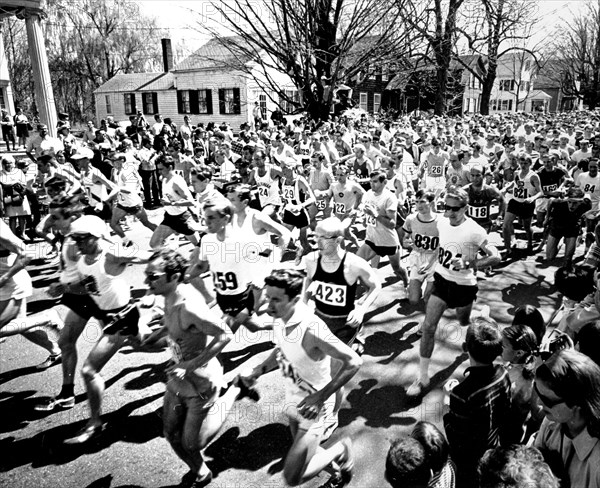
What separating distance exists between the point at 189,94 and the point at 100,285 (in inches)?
1374

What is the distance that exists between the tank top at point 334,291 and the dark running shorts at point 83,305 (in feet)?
6.62

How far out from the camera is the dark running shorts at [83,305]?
13.9 feet

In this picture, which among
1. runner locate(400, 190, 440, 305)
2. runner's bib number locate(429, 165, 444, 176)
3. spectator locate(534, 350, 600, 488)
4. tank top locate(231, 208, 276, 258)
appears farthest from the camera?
runner's bib number locate(429, 165, 444, 176)

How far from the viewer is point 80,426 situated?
4.16 metres

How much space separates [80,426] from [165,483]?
116cm

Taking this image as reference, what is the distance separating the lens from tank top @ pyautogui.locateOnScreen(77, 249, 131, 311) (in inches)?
167

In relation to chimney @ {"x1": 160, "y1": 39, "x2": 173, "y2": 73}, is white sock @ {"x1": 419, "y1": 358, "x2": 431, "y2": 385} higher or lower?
lower

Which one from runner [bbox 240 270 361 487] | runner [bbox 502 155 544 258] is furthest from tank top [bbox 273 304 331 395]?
runner [bbox 502 155 544 258]

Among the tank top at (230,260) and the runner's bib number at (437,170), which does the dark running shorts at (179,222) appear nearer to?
the tank top at (230,260)

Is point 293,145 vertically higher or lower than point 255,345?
higher

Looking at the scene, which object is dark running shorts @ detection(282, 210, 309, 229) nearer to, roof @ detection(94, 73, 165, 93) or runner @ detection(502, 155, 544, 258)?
runner @ detection(502, 155, 544, 258)

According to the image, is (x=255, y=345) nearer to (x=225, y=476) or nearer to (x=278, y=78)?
(x=225, y=476)

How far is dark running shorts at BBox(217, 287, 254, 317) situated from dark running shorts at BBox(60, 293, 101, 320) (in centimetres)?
127

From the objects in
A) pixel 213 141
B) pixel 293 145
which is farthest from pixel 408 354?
pixel 213 141
